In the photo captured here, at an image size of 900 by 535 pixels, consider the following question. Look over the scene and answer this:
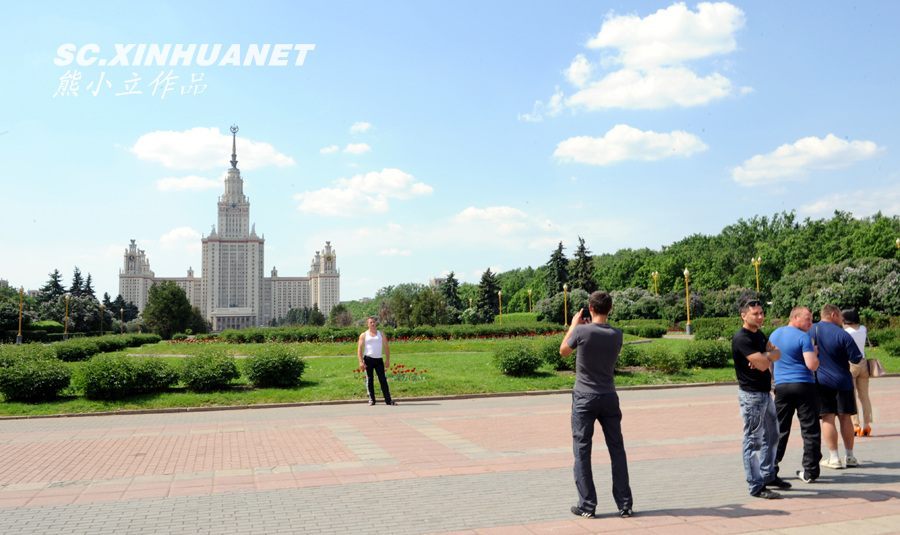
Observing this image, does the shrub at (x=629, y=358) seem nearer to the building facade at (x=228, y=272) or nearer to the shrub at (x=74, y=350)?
the shrub at (x=74, y=350)

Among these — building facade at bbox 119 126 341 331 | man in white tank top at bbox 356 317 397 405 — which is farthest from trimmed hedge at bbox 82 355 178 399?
building facade at bbox 119 126 341 331

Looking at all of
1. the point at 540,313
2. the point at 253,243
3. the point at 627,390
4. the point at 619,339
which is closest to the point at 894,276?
the point at 540,313

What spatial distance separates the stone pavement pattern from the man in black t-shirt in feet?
0.85

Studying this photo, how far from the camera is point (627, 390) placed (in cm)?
1648

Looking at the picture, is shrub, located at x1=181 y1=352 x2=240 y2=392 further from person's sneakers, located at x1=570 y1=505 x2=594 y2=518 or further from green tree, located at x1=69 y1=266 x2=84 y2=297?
green tree, located at x1=69 y1=266 x2=84 y2=297

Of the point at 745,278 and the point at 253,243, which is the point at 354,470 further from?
the point at 253,243

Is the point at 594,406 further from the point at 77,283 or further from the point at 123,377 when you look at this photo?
the point at 77,283

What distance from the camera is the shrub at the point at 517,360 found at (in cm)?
1745

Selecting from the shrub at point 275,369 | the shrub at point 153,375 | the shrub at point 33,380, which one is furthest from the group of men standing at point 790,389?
the shrub at point 33,380

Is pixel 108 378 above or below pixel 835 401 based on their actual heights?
below

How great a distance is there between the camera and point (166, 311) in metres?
68.1

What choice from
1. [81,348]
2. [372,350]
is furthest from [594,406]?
[81,348]

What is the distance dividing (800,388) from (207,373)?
1243 centimetres

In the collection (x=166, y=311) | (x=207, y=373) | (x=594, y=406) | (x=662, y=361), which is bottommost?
(x=662, y=361)
